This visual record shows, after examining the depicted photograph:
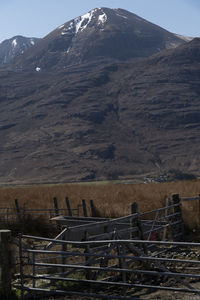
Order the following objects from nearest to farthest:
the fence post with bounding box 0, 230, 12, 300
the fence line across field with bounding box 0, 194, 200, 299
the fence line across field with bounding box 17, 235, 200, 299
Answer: the fence line across field with bounding box 17, 235, 200, 299, the fence line across field with bounding box 0, 194, 200, 299, the fence post with bounding box 0, 230, 12, 300

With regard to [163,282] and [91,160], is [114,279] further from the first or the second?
[91,160]

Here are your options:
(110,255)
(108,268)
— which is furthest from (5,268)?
(110,255)

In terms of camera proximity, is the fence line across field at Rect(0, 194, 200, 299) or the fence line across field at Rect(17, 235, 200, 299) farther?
the fence line across field at Rect(0, 194, 200, 299)

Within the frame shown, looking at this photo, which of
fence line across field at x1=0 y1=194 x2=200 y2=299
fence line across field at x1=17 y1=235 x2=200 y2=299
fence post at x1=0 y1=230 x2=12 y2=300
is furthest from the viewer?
fence post at x1=0 y1=230 x2=12 y2=300

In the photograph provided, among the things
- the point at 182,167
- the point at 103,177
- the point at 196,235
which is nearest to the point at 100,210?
the point at 196,235

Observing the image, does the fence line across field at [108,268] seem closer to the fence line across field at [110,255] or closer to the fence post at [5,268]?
the fence line across field at [110,255]

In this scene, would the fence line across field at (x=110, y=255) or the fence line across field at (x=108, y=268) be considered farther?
the fence line across field at (x=110, y=255)

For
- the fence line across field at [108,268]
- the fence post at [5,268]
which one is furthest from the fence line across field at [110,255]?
the fence post at [5,268]

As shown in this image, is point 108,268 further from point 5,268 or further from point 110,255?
point 5,268

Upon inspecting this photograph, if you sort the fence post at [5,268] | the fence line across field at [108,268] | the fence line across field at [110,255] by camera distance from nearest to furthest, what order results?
the fence line across field at [108,268] → the fence line across field at [110,255] → the fence post at [5,268]

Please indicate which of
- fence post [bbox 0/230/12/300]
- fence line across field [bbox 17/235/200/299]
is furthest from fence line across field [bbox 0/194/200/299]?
fence post [bbox 0/230/12/300]

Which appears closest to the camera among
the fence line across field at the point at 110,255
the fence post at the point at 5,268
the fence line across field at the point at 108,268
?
the fence line across field at the point at 108,268

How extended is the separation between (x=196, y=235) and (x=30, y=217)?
7.03m

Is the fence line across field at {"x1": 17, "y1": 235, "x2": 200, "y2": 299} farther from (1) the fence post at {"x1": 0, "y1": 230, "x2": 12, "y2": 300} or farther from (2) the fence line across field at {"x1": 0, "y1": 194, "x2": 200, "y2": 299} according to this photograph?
(1) the fence post at {"x1": 0, "y1": 230, "x2": 12, "y2": 300}
